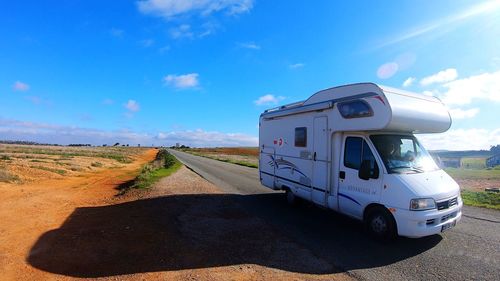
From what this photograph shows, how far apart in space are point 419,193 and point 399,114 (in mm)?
1636

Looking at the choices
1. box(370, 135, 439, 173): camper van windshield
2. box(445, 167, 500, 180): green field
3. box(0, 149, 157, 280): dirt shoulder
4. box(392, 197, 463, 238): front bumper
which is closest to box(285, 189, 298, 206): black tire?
box(370, 135, 439, 173): camper van windshield

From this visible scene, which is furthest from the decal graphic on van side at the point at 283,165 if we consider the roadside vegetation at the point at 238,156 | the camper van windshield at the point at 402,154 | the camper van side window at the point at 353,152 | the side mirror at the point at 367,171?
the roadside vegetation at the point at 238,156

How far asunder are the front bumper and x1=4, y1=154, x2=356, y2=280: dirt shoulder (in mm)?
1797

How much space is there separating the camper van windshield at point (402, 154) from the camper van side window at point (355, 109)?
59 centimetres

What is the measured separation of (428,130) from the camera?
752cm

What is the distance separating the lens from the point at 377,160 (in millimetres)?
6848

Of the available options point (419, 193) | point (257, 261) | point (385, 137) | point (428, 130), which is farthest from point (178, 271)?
point (428, 130)

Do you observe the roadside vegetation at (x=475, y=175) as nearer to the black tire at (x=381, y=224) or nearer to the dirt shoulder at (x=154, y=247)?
the black tire at (x=381, y=224)

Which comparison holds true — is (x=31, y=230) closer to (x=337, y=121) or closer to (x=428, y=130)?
(x=337, y=121)

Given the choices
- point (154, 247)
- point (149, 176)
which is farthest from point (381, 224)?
point (149, 176)

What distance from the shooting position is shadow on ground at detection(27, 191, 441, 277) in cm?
566

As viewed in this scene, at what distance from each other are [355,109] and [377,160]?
4.13 ft

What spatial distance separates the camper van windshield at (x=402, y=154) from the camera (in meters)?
6.73

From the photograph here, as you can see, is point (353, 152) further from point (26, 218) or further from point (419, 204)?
point (26, 218)
